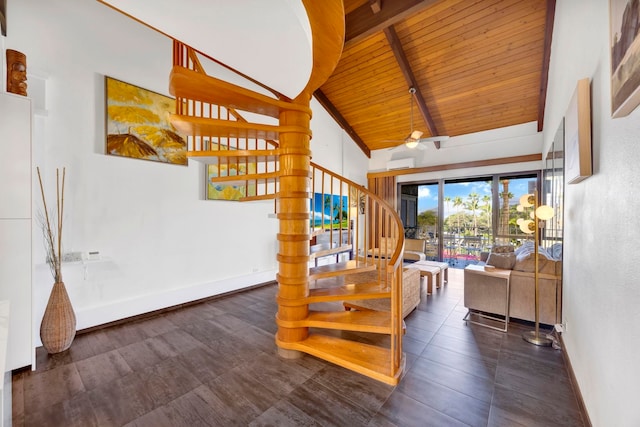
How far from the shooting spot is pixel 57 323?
2496 mm

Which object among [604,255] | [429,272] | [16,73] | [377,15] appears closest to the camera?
[604,255]

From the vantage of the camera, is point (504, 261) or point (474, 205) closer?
point (504, 261)

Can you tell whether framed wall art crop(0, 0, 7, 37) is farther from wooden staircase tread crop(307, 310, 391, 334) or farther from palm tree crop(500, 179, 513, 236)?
palm tree crop(500, 179, 513, 236)

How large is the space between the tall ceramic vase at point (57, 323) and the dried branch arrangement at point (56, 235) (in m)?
0.16

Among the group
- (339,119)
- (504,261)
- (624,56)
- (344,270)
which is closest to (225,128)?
(344,270)

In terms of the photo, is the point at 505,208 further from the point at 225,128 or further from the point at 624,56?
the point at 225,128

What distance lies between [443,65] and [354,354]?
17.3 feet

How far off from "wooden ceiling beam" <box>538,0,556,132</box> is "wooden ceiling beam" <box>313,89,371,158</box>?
13.5ft

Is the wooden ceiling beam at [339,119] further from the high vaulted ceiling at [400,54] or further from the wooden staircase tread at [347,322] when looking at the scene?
the wooden staircase tread at [347,322]

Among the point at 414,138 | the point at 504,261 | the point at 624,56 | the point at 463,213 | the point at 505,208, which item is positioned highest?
the point at 414,138

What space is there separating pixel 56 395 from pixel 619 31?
13.8 ft

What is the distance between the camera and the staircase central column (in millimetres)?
2504

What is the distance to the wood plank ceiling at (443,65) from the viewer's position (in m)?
3.97

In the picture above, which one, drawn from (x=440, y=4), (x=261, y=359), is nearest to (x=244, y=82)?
(x=440, y=4)
